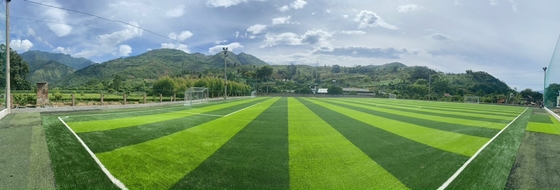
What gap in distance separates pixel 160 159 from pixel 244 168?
182cm

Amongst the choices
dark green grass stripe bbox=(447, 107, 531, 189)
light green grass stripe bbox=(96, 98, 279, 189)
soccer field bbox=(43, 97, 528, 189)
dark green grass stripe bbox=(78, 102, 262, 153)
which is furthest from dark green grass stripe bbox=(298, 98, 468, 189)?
dark green grass stripe bbox=(78, 102, 262, 153)

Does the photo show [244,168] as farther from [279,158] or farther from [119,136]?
[119,136]

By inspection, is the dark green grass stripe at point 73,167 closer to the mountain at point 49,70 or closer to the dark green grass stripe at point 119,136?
the dark green grass stripe at point 119,136

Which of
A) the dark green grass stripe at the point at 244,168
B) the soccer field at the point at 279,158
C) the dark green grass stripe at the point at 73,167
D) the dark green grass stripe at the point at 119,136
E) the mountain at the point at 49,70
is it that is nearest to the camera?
the dark green grass stripe at the point at 73,167

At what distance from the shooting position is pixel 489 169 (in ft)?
18.2

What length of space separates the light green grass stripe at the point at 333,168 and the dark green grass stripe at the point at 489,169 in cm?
124

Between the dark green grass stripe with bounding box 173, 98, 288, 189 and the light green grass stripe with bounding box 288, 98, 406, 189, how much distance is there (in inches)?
10.8

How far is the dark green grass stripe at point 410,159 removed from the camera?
15.8 ft

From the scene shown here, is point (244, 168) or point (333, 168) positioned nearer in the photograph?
point (244, 168)

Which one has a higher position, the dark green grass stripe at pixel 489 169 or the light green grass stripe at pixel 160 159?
the light green grass stripe at pixel 160 159

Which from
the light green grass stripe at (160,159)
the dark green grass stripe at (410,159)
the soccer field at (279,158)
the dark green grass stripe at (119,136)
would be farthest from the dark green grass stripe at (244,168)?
the dark green grass stripe at (119,136)

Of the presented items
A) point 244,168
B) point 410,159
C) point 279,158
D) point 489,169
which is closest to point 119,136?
point 244,168

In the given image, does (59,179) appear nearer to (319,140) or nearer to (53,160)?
(53,160)

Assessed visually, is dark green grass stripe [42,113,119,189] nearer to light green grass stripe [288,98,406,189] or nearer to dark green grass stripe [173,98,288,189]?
dark green grass stripe [173,98,288,189]
